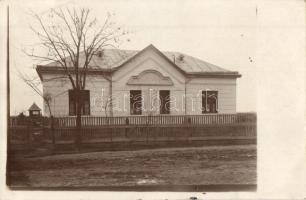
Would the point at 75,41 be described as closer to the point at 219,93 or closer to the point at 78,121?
the point at 78,121

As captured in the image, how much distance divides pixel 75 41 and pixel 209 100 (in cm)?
114

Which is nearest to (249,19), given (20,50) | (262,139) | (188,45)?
(188,45)

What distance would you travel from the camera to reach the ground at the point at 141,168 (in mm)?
3174

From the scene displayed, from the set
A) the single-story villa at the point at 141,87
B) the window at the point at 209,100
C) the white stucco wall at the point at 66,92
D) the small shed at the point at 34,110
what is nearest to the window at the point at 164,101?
the single-story villa at the point at 141,87

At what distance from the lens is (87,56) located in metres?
3.22

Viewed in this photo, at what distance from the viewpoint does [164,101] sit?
10.6 ft

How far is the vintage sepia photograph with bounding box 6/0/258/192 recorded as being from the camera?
3.16m

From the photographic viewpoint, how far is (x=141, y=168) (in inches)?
126

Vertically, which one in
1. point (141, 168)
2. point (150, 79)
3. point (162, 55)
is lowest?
point (141, 168)

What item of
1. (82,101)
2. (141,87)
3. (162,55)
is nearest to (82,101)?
(82,101)

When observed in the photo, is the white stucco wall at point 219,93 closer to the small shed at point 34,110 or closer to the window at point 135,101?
the window at point 135,101

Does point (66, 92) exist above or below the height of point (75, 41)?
below
